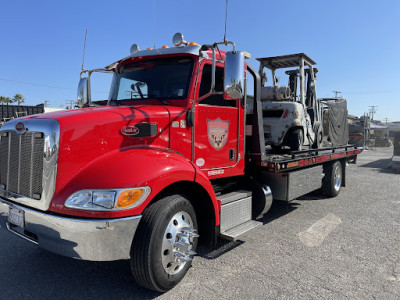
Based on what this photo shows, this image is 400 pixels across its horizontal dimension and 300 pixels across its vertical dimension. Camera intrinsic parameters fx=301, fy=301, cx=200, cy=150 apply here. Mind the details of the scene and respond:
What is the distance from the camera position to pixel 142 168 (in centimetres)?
262

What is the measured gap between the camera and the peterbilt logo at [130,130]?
9.48 feet

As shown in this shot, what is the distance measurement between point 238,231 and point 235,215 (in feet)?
0.72

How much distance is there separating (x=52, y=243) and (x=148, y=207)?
831mm

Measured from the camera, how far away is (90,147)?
269 centimetres

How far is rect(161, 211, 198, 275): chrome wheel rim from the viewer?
281 centimetres

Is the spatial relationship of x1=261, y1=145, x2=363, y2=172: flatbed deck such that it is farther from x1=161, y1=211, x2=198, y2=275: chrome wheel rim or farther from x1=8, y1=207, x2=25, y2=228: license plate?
x1=8, y1=207, x2=25, y2=228: license plate

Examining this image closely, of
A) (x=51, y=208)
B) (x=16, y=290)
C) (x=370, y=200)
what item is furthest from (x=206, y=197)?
(x=370, y=200)

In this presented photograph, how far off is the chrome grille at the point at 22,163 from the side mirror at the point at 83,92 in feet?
5.02

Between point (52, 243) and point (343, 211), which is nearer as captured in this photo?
point (52, 243)

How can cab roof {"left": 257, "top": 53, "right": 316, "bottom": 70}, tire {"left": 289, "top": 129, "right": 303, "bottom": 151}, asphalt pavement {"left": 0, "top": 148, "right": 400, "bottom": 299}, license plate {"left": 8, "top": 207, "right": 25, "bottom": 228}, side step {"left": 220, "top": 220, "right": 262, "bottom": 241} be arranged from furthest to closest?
cab roof {"left": 257, "top": 53, "right": 316, "bottom": 70} → tire {"left": 289, "top": 129, "right": 303, "bottom": 151} → side step {"left": 220, "top": 220, "right": 262, "bottom": 241} → asphalt pavement {"left": 0, "top": 148, "right": 400, "bottom": 299} → license plate {"left": 8, "top": 207, "right": 25, "bottom": 228}

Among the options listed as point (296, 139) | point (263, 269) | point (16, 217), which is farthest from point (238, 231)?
point (296, 139)

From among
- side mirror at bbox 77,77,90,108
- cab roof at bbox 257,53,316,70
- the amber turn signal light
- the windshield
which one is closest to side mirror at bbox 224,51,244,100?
the windshield

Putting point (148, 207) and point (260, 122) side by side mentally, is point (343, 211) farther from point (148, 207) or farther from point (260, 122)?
point (148, 207)

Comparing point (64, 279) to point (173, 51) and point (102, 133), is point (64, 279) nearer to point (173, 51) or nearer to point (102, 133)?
point (102, 133)
